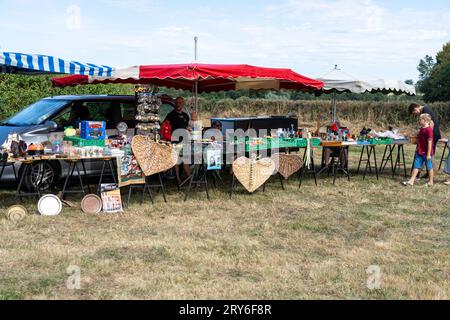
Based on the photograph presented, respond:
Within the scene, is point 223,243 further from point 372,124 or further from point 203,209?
point 372,124

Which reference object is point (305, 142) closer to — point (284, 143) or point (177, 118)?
point (284, 143)

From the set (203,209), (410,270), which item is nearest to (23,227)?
(203,209)

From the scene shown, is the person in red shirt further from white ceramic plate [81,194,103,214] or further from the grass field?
white ceramic plate [81,194,103,214]

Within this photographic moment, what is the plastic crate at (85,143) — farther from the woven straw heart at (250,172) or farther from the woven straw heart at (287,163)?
the woven straw heart at (287,163)

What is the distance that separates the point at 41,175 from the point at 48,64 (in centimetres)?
171

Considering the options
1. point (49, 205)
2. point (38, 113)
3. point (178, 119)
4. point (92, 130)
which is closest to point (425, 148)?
point (178, 119)

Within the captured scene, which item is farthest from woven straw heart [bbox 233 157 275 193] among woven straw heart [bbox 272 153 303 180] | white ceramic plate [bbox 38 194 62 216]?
white ceramic plate [bbox 38 194 62 216]

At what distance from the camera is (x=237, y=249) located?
225 inches

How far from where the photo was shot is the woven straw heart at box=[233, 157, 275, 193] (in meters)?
8.61

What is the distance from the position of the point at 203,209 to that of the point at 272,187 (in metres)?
2.19

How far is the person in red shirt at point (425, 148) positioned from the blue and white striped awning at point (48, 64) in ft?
18.6

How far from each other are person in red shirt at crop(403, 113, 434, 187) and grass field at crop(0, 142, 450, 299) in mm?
1419
